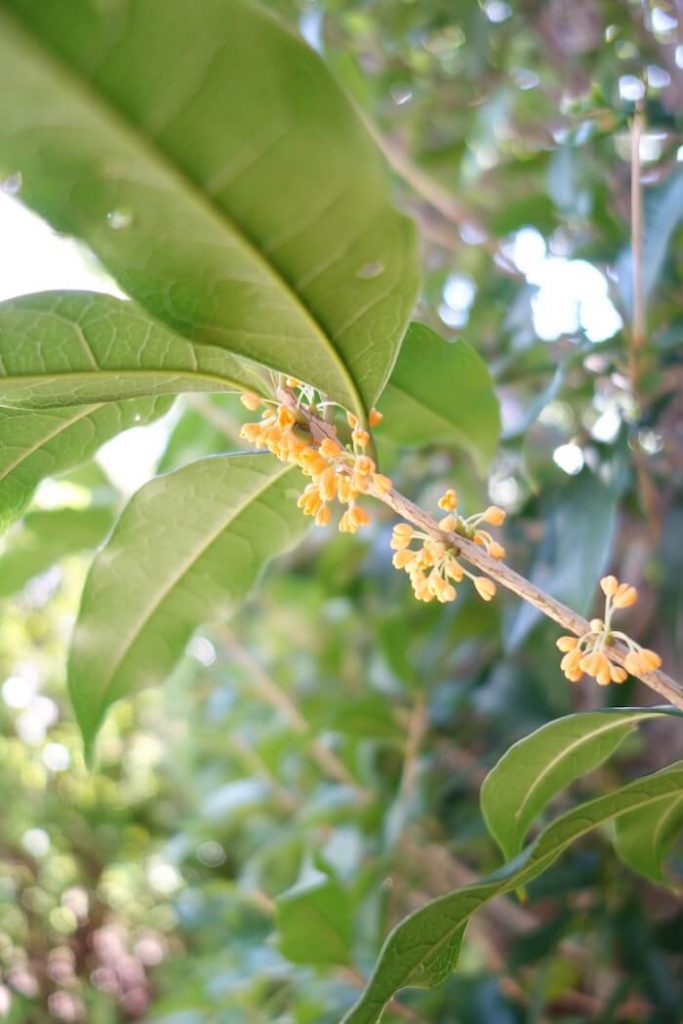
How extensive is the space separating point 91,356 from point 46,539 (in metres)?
0.79

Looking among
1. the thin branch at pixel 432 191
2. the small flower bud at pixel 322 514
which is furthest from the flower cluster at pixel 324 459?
the thin branch at pixel 432 191

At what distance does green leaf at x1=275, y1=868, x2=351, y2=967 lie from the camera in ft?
2.81

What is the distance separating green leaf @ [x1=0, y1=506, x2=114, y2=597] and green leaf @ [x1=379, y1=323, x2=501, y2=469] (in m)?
0.64

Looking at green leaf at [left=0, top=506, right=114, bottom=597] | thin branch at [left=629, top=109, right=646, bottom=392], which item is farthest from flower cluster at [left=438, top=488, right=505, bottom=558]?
green leaf at [left=0, top=506, right=114, bottom=597]

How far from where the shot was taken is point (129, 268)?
1.27 feet

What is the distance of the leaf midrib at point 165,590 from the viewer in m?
0.62

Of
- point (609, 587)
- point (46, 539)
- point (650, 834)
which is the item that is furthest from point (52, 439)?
point (46, 539)

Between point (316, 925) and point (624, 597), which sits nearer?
point (624, 597)

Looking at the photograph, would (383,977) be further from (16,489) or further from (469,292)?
(469,292)

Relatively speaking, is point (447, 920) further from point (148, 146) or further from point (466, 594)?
point (466, 594)

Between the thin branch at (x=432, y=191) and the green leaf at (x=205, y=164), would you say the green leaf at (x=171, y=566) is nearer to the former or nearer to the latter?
the green leaf at (x=205, y=164)

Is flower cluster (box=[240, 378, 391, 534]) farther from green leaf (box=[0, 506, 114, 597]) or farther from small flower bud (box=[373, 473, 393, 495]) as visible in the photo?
green leaf (box=[0, 506, 114, 597])

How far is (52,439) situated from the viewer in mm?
578

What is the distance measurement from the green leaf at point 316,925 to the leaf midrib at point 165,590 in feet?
0.99
